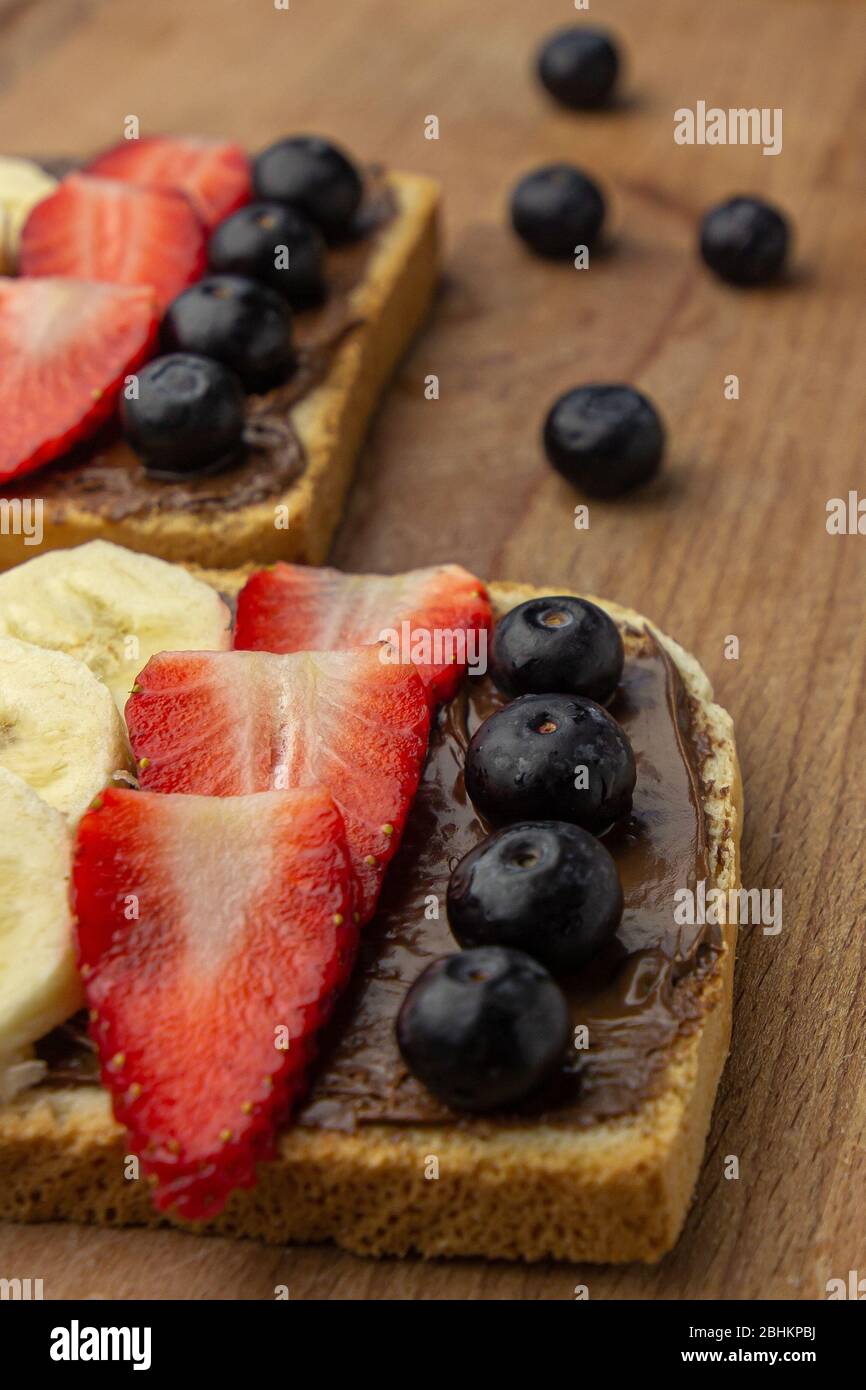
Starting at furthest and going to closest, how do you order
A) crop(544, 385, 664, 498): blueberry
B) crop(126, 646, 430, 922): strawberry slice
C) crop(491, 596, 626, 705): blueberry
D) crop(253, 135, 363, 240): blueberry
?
crop(253, 135, 363, 240): blueberry, crop(544, 385, 664, 498): blueberry, crop(491, 596, 626, 705): blueberry, crop(126, 646, 430, 922): strawberry slice

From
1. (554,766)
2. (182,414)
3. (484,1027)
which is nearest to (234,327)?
(182,414)

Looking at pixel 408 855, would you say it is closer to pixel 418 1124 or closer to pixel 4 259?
pixel 418 1124

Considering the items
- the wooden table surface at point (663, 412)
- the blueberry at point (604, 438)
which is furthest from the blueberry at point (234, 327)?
the blueberry at point (604, 438)

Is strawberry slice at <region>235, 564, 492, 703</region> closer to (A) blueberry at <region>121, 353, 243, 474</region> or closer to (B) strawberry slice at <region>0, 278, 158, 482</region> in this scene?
(A) blueberry at <region>121, 353, 243, 474</region>

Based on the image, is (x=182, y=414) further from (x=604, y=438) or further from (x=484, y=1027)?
(x=484, y=1027)

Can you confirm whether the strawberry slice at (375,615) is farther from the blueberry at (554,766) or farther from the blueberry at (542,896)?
the blueberry at (542,896)

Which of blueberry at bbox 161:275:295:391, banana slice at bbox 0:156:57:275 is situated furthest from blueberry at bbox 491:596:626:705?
banana slice at bbox 0:156:57:275
